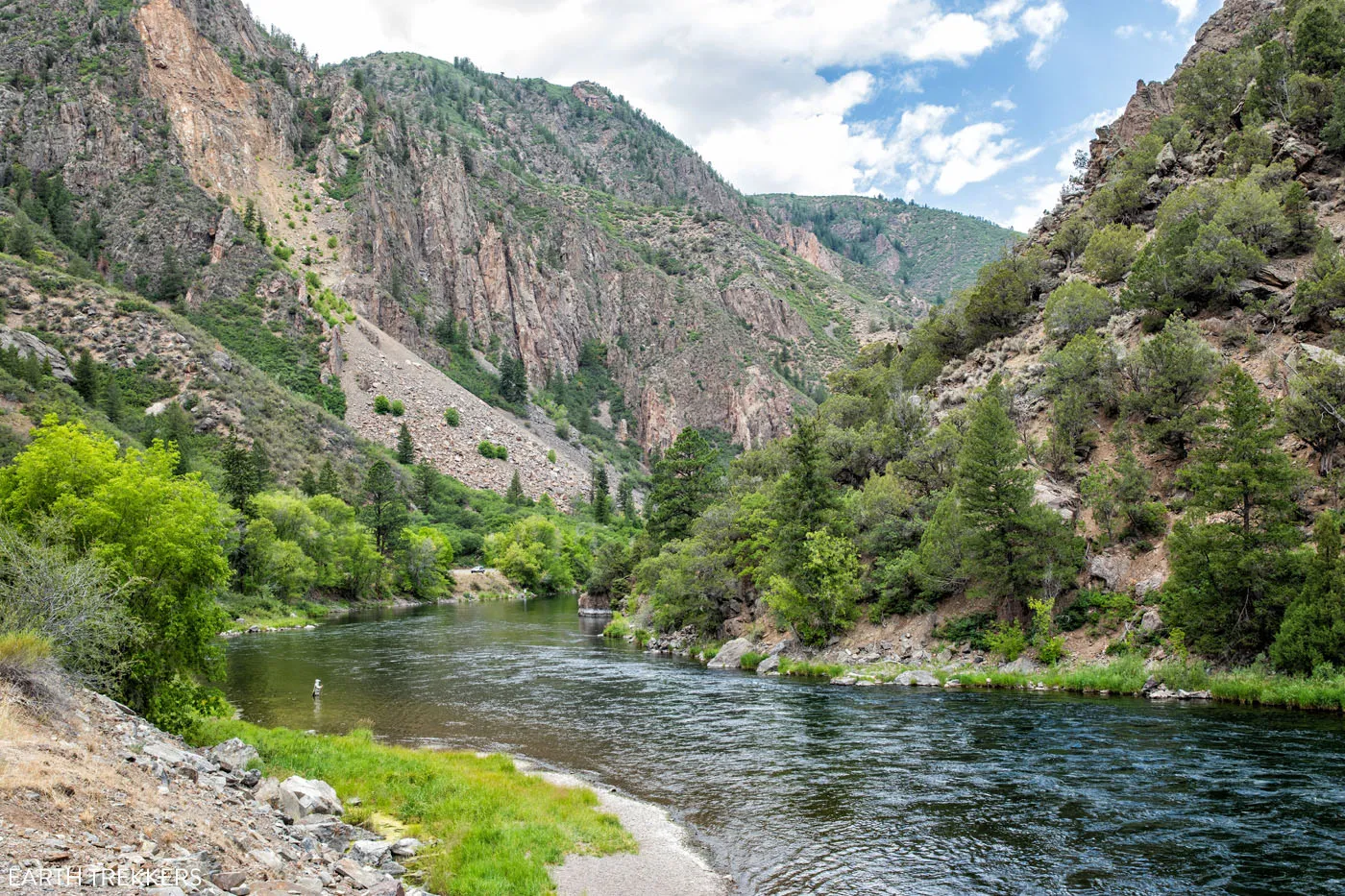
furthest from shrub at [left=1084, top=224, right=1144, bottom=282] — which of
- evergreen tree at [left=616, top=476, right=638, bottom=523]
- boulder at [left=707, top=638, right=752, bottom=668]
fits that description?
evergreen tree at [left=616, top=476, right=638, bottom=523]

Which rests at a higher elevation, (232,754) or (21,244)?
(21,244)

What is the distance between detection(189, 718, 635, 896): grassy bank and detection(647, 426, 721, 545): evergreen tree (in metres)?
46.5

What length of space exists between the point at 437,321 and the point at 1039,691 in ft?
500

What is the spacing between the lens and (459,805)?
50.7ft

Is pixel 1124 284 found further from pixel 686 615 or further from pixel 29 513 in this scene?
pixel 29 513

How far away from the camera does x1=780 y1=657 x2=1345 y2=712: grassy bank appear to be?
22844 millimetres

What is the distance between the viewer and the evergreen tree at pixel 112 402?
242 feet

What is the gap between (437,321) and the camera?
529ft

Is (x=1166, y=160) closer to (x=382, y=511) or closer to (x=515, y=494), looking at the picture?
(x=382, y=511)

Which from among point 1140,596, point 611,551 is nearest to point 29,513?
point 1140,596

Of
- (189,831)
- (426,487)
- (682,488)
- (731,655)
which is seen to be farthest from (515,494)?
(189,831)

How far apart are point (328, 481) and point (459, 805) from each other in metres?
81.8

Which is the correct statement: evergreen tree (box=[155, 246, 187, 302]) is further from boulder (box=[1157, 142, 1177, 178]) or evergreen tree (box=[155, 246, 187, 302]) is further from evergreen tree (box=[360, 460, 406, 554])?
boulder (box=[1157, 142, 1177, 178])

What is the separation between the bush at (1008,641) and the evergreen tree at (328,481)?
7589 centimetres
